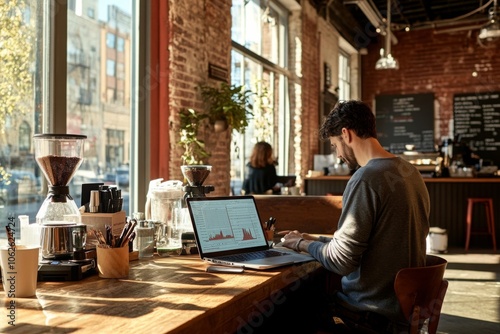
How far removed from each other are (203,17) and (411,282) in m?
4.12

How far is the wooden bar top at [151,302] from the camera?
4.23ft

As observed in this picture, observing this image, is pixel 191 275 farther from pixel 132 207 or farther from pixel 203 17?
pixel 203 17

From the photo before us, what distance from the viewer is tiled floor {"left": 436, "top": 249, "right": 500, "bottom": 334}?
13.2ft

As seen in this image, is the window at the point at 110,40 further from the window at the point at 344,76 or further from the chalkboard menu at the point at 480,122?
the chalkboard menu at the point at 480,122

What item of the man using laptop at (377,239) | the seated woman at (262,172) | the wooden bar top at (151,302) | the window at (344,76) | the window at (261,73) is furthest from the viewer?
the window at (344,76)

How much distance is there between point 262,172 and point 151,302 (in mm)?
5049

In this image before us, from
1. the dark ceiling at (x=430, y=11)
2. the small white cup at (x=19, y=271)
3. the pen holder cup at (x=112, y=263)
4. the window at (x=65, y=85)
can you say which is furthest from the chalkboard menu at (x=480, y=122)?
the small white cup at (x=19, y=271)

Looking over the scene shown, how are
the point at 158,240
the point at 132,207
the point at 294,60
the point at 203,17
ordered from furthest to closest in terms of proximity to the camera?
the point at 294,60 → the point at 203,17 → the point at 132,207 → the point at 158,240

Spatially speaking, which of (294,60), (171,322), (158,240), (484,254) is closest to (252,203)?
(158,240)

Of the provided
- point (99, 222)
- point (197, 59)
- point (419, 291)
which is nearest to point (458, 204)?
point (197, 59)

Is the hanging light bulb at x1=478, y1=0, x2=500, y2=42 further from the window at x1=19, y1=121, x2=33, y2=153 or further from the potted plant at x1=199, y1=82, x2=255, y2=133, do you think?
the window at x1=19, y1=121, x2=33, y2=153

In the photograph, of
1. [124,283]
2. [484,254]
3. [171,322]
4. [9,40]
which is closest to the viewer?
[171,322]

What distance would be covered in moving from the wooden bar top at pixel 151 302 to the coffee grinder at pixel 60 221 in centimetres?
5

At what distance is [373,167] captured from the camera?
6.76 ft
